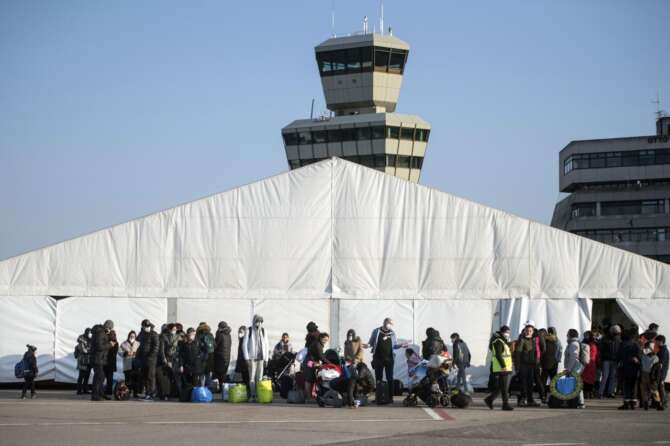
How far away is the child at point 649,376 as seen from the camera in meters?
18.0

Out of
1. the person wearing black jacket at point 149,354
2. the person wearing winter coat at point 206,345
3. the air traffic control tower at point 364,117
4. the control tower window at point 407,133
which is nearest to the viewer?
the person wearing black jacket at point 149,354

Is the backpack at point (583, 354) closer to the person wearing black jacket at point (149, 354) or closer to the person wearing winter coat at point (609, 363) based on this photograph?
the person wearing winter coat at point (609, 363)

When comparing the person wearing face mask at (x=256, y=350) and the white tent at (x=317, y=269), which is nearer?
the person wearing face mask at (x=256, y=350)

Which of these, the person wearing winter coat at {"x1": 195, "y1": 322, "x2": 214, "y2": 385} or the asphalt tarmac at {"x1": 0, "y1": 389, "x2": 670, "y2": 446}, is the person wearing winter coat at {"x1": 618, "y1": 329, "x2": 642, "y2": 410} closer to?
the asphalt tarmac at {"x1": 0, "y1": 389, "x2": 670, "y2": 446}

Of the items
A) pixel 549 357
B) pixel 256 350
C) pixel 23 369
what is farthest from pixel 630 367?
pixel 23 369

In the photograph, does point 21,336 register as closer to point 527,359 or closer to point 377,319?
point 377,319

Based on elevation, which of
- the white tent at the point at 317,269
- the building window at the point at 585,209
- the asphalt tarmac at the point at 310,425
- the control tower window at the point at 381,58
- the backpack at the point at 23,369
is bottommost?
the asphalt tarmac at the point at 310,425

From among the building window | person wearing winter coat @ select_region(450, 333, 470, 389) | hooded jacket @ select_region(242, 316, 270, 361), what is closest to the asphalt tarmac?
hooded jacket @ select_region(242, 316, 270, 361)

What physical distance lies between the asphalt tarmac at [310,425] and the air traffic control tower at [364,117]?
60.9m

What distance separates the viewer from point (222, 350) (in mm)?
20625

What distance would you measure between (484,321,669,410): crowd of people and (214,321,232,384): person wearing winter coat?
18.0 ft

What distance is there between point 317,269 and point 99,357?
6065 mm

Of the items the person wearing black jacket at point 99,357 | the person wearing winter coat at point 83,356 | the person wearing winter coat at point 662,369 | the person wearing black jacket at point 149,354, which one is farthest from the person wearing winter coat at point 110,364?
the person wearing winter coat at point 662,369

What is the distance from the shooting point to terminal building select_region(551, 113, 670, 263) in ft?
266
